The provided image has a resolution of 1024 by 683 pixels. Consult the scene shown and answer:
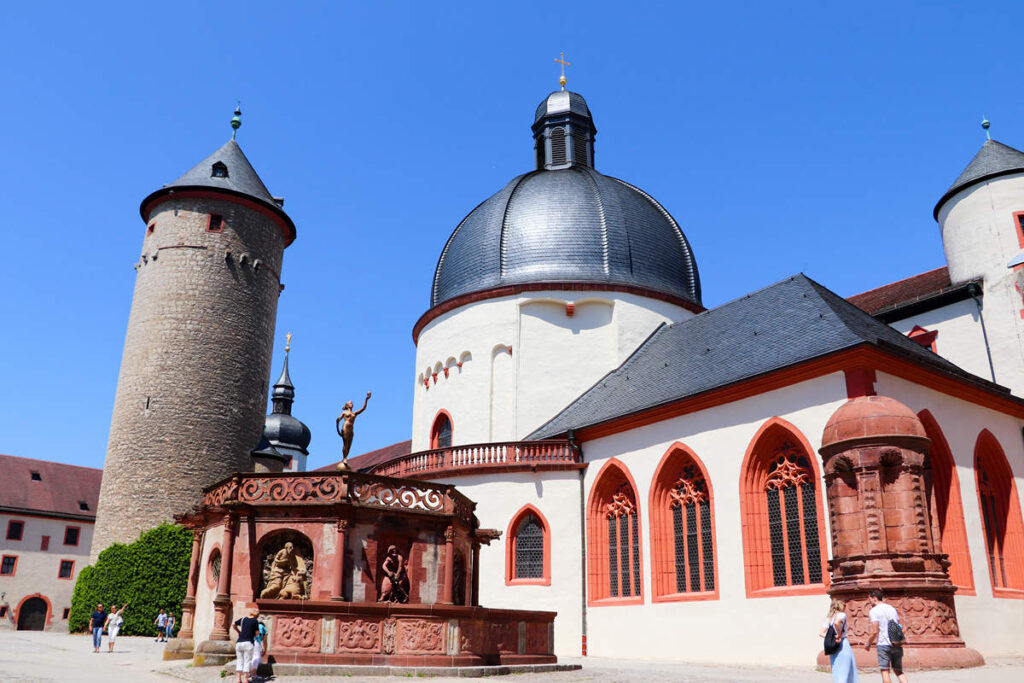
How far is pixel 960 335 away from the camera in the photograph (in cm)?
2470

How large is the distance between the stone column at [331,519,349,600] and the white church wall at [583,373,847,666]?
8296mm

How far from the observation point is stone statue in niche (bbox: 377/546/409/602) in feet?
42.8

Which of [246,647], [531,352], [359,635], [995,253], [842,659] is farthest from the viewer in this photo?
[531,352]

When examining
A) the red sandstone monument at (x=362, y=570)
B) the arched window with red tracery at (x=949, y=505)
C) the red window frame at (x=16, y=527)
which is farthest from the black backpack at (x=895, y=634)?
the red window frame at (x=16, y=527)

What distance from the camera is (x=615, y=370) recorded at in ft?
84.0

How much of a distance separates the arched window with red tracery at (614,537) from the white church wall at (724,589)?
16.0 inches

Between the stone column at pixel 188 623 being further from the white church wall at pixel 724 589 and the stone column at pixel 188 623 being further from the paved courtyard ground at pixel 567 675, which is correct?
the white church wall at pixel 724 589

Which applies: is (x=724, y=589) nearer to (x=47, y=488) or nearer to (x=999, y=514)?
(x=999, y=514)

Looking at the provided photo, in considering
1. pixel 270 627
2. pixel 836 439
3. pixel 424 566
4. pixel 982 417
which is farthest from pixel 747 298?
pixel 270 627

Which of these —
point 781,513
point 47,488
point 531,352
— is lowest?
point 781,513

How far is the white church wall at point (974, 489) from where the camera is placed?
1538 cm

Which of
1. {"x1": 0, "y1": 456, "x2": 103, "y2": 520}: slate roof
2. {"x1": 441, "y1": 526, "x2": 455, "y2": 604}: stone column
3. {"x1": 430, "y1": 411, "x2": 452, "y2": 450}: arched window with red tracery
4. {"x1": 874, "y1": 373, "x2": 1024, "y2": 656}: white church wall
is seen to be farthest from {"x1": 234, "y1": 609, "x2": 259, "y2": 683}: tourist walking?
{"x1": 0, "y1": 456, "x2": 103, "y2": 520}: slate roof

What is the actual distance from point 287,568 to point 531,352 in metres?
14.1

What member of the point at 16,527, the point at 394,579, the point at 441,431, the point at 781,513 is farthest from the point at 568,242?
the point at 16,527
